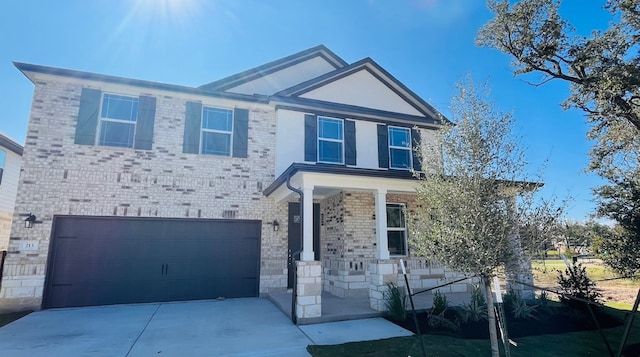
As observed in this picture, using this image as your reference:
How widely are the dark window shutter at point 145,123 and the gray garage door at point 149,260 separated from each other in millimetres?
2179

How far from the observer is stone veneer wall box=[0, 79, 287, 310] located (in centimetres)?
833

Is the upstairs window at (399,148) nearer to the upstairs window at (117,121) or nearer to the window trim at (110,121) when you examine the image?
the window trim at (110,121)

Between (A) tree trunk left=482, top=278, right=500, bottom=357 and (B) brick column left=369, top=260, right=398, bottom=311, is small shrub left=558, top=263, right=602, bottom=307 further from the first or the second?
(A) tree trunk left=482, top=278, right=500, bottom=357

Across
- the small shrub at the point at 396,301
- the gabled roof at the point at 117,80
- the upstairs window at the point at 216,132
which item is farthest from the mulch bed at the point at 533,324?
the gabled roof at the point at 117,80

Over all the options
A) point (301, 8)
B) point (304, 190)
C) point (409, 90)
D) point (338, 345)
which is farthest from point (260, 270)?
point (409, 90)

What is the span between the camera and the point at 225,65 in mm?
11555

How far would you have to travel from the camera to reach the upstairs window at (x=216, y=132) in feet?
33.2

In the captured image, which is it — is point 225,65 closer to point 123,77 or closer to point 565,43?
point 123,77

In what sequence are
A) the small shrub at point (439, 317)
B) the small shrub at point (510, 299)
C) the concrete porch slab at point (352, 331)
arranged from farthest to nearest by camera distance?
the small shrub at point (510, 299), the small shrub at point (439, 317), the concrete porch slab at point (352, 331)

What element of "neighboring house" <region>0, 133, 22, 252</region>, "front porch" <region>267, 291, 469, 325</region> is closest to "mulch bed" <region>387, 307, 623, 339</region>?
"front porch" <region>267, 291, 469, 325</region>

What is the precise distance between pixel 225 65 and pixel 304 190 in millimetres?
6687

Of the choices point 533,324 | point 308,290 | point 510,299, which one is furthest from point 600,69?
point 308,290

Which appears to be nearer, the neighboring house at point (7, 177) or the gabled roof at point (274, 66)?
the gabled roof at point (274, 66)

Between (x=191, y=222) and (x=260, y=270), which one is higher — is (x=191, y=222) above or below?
above
